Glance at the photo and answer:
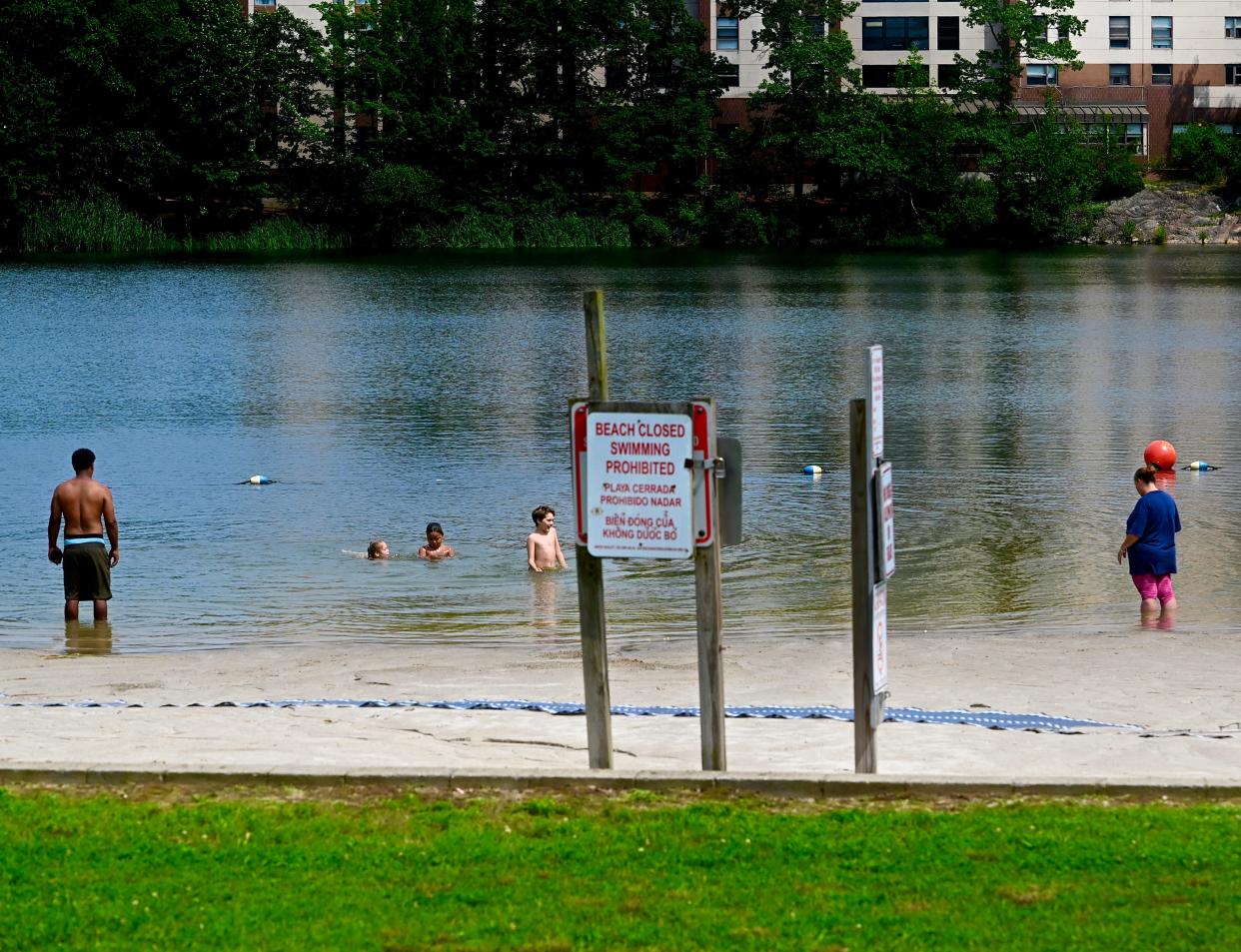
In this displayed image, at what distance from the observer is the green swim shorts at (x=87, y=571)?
17.5 m

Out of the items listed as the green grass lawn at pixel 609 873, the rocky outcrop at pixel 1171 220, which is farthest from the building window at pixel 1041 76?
the green grass lawn at pixel 609 873

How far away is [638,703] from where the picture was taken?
40.7 ft

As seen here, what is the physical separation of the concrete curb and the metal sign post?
0.32 metres

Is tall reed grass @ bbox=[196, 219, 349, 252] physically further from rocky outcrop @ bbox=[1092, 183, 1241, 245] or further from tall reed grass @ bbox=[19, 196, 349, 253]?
rocky outcrop @ bbox=[1092, 183, 1241, 245]

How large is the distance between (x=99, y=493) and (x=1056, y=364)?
3158 centimetres

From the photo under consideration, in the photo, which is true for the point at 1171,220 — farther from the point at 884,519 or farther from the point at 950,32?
the point at 884,519

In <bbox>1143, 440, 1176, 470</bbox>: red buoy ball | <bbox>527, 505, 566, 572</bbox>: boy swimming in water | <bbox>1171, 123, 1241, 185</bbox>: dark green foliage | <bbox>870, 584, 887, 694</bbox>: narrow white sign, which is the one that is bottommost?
<bbox>527, 505, 566, 572</bbox>: boy swimming in water

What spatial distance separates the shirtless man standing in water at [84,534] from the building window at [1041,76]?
104 meters

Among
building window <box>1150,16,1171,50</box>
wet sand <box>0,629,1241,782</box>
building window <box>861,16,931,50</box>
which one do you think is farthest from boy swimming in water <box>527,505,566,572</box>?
building window <box>1150,16,1171,50</box>

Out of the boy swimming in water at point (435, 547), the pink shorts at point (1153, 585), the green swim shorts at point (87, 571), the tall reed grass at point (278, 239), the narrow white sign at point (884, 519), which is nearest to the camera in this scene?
the narrow white sign at point (884, 519)

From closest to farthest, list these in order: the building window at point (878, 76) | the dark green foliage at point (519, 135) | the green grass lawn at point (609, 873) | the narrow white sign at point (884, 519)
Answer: the green grass lawn at point (609, 873), the narrow white sign at point (884, 519), the dark green foliage at point (519, 135), the building window at point (878, 76)

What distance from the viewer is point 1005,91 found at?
107 meters

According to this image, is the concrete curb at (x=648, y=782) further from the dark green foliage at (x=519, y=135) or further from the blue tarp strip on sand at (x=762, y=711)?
the dark green foliage at (x=519, y=135)

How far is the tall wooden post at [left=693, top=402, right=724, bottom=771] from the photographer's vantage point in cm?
851
